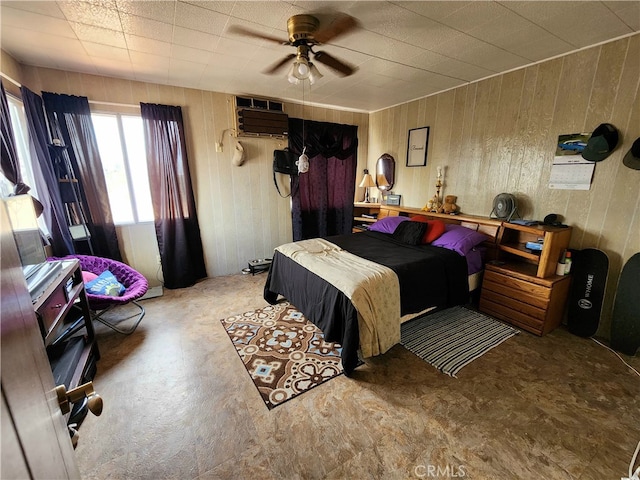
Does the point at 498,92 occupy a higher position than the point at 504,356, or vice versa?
the point at 498,92

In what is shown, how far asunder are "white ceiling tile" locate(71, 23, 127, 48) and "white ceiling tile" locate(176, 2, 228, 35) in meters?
0.59

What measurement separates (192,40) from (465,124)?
9.76ft

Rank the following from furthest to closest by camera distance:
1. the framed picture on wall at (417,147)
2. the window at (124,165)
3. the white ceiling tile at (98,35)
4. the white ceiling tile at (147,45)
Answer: the framed picture on wall at (417,147) < the window at (124,165) < the white ceiling tile at (147,45) < the white ceiling tile at (98,35)

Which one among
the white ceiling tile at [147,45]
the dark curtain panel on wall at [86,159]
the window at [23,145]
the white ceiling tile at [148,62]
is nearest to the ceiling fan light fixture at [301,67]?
the white ceiling tile at [147,45]

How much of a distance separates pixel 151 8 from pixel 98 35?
0.69m

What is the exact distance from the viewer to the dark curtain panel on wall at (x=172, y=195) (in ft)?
10.5

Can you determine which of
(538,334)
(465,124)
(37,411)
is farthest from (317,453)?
(465,124)

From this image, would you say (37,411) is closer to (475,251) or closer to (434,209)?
(475,251)

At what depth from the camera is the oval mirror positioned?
4.28 metres

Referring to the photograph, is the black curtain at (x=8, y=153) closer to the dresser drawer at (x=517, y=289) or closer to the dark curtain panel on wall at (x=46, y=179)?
the dark curtain panel on wall at (x=46, y=179)

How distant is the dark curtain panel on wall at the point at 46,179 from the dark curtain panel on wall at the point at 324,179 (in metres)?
2.70

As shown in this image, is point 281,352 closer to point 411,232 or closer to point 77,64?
point 411,232

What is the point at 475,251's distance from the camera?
2865 millimetres

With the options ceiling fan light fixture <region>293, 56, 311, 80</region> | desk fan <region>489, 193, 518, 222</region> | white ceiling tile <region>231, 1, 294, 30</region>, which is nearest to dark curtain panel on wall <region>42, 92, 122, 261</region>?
white ceiling tile <region>231, 1, 294, 30</region>
